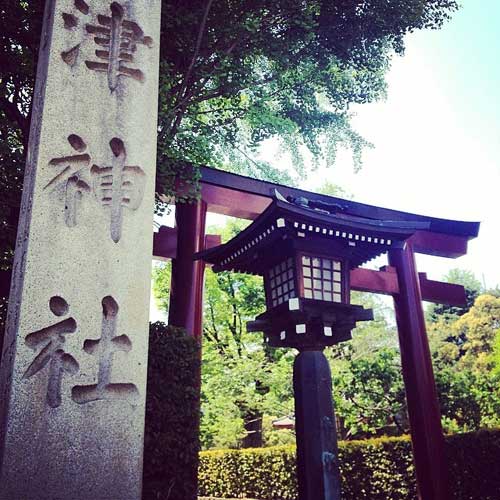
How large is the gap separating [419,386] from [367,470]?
4059 millimetres

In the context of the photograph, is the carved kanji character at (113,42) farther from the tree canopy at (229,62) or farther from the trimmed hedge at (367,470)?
the trimmed hedge at (367,470)

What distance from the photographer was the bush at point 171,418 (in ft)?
15.5

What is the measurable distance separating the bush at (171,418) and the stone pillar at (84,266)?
2271mm

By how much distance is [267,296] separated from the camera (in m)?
6.73

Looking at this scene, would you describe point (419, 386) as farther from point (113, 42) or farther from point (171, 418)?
point (113, 42)

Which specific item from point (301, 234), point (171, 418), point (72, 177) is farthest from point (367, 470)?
point (72, 177)

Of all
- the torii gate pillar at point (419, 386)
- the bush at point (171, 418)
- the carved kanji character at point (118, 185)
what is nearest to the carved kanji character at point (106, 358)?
the carved kanji character at point (118, 185)

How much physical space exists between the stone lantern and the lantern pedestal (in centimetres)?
1

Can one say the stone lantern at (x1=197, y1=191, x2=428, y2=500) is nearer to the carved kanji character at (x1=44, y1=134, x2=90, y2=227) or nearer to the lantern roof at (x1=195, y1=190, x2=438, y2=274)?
the lantern roof at (x1=195, y1=190, x2=438, y2=274)

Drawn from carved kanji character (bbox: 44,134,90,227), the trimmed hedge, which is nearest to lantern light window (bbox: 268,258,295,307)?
carved kanji character (bbox: 44,134,90,227)

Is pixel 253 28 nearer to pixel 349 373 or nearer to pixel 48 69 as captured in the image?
pixel 48 69

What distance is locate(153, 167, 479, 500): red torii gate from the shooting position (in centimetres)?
726

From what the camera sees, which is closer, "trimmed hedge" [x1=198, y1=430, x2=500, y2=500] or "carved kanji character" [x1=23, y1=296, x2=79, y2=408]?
"carved kanji character" [x1=23, y1=296, x2=79, y2=408]

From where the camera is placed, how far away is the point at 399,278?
9117 millimetres
